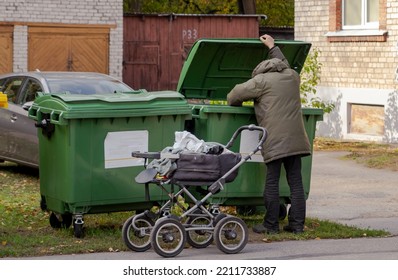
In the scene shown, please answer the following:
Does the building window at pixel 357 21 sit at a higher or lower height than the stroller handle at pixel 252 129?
higher

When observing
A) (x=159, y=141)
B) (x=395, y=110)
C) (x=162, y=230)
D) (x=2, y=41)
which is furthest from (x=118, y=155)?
(x=2, y=41)

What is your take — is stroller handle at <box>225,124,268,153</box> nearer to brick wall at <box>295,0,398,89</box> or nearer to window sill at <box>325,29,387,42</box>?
brick wall at <box>295,0,398,89</box>

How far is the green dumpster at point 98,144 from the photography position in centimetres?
1059

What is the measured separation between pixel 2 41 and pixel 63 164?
17.0 metres

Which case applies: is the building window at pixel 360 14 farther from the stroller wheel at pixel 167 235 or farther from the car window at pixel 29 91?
the stroller wheel at pixel 167 235

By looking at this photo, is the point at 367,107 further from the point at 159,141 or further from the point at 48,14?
the point at 159,141

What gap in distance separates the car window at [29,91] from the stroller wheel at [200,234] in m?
5.51

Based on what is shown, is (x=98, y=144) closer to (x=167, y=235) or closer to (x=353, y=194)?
(x=167, y=235)

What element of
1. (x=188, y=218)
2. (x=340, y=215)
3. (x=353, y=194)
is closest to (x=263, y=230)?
(x=188, y=218)

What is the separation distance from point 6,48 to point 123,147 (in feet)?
55.4

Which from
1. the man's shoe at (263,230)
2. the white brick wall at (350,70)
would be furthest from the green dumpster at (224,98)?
the white brick wall at (350,70)

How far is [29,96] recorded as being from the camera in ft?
51.6

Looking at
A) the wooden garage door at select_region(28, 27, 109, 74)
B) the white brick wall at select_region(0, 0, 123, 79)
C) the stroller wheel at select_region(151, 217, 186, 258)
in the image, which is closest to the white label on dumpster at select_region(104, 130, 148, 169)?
the stroller wheel at select_region(151, 217, 186, 258)

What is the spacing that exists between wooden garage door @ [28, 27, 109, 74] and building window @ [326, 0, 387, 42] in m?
6.99
